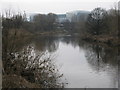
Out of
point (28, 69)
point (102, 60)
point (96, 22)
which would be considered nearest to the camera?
point (28, 69)

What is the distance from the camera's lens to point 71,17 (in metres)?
98.2

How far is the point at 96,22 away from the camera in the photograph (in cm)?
4934

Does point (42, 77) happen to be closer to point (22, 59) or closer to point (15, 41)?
point (22, 59)

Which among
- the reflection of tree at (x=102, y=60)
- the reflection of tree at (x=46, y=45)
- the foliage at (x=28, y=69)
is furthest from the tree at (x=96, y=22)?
the foliage at (x=28, y=69)

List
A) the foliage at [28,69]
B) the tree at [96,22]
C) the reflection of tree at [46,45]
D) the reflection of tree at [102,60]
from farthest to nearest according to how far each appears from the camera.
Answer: the tree at [96,22]
the reflection of tree at [46,45]
the reflection of tree at [102,60]
the foliage at [28,69]

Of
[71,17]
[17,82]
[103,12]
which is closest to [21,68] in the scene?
[17,82]

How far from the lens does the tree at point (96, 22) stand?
47997mm

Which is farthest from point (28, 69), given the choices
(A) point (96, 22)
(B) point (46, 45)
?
(A) point (96, 22)

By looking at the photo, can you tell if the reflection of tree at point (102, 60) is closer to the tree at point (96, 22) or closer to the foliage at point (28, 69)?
the foliage at point (28, 69)

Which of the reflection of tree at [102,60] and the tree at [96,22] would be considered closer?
the reflection of tree at [102,60]

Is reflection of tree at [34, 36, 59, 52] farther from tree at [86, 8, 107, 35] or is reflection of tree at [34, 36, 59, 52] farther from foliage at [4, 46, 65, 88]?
foliage at [4, 46, 65, 88]

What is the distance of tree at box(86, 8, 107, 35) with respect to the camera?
1890 inches

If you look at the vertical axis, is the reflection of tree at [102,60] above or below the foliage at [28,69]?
below

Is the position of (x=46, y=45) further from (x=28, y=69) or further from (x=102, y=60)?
(x=28, y=69)
